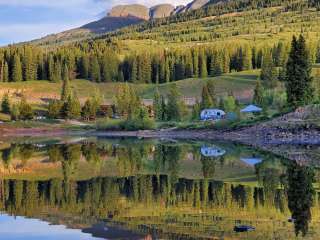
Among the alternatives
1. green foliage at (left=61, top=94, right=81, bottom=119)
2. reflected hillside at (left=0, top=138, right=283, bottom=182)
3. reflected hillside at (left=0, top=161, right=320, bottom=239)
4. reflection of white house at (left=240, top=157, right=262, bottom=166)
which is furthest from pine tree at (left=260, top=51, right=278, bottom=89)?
reflected hillside at (left=0, top=161, right=320, bottom=239)

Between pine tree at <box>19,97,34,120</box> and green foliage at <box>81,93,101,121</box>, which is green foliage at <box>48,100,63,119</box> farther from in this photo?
green foliage at <box>81,93,101,121</box>

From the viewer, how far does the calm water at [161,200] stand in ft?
85.6

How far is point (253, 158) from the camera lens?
6266cm

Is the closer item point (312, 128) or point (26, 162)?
point (26, 162)

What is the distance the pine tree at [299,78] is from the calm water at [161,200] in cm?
4024

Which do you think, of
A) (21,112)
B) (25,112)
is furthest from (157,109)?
(21,112)

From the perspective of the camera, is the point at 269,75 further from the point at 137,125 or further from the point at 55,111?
the point at 55,111

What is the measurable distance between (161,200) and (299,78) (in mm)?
68904

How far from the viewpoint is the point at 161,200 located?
35.4 meters

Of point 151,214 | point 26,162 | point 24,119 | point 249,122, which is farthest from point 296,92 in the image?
point 24,119

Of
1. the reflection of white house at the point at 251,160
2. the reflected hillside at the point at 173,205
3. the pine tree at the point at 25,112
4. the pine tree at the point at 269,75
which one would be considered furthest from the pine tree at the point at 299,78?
the pine tree at the point at 25,112

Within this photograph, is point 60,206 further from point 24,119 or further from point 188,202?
point 24,119

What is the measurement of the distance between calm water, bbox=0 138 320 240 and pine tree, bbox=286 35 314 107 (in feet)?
132

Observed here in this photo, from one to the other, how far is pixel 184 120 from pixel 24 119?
45.4 metres
